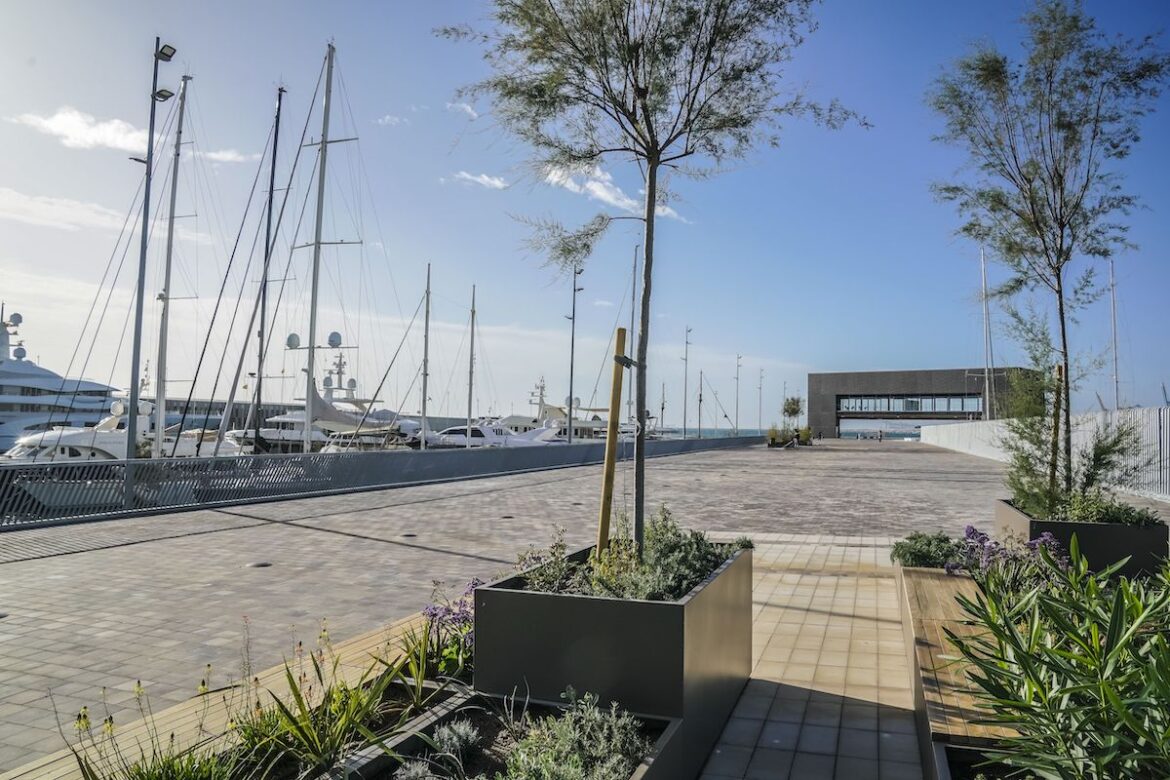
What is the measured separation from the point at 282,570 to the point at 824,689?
585 cm

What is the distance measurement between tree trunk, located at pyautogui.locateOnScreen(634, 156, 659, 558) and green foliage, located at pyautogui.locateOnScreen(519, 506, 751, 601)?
0.49ft

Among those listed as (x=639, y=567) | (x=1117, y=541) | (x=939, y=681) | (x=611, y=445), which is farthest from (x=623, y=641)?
(x=1117, y=541)

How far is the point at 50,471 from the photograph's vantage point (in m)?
11.1

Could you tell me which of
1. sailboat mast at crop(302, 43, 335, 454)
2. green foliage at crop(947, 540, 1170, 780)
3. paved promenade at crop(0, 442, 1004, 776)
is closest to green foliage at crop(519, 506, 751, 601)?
paved promenade at crop(0, 442, 1004, 776)

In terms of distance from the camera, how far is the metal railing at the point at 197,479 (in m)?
11.0

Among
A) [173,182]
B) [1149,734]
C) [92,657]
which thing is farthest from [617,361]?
[173,182]

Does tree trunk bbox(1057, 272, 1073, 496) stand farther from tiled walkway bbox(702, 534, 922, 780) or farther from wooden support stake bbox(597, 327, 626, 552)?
wooden support stake bbox(597, 327, 626, 552)

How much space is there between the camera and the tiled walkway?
3.55 metres

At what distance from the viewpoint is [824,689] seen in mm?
4586

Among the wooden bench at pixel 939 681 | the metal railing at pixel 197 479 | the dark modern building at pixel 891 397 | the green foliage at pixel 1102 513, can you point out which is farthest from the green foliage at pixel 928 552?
the dark modern building at pixel 891 397

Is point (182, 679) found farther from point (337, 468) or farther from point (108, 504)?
point (337, 468)

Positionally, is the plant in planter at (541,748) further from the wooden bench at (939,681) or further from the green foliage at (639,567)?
the wooden bench at (939,681)

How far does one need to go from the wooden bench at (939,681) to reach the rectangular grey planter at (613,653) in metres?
0.93

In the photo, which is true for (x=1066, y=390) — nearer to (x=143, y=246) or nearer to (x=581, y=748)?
(x=581, y=748)
